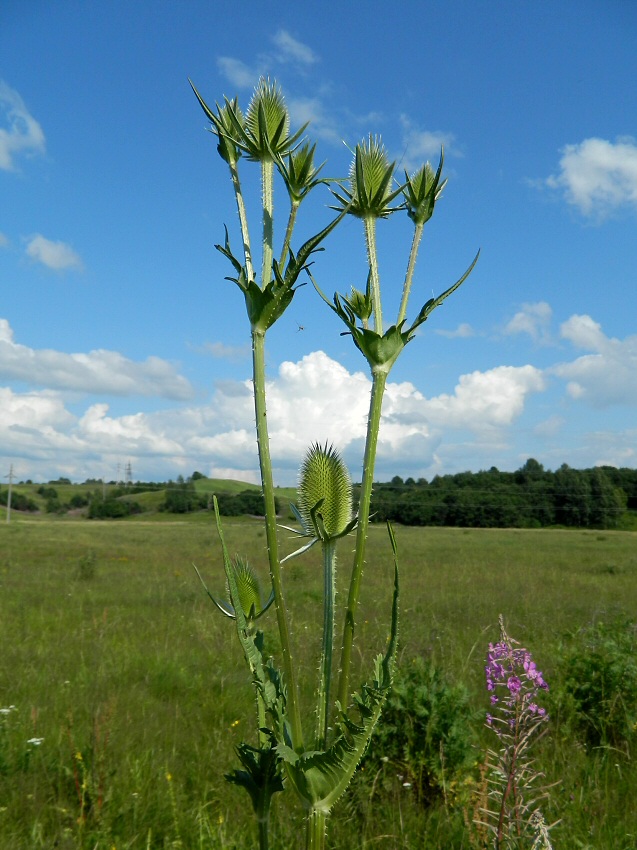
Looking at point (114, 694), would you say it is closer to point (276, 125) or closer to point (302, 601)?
point (276, 125)

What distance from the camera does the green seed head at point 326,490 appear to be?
1.42m

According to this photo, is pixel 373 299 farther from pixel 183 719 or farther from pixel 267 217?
pixel 183 719

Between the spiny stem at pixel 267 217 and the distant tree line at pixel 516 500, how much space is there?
50202 mm

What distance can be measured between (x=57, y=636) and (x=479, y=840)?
5.62m

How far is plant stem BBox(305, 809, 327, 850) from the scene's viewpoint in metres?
1.26

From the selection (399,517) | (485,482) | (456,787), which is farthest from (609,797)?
(485,482)

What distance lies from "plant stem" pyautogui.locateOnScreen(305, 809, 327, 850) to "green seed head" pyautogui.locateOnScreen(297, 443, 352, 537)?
566mm

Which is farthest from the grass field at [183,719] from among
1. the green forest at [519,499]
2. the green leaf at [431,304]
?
the green forest at [519,499]

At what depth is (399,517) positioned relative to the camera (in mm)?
51438

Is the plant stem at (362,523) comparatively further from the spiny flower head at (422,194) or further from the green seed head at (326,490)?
the spiny flower head at (422,194)

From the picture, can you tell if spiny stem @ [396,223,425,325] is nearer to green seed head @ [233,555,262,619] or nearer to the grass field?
green seed head @ [233,555,262,619]

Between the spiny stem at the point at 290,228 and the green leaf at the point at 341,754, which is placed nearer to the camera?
the green leaf at the point at 341,754

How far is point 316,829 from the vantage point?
1263mm

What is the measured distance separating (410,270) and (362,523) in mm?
595
